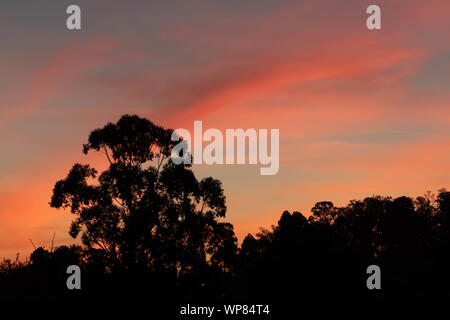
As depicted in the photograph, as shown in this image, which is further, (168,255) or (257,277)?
(168,255)

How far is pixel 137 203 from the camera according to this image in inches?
1572

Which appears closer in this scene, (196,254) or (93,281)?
(93,281)

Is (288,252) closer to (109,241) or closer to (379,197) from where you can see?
(109,241)

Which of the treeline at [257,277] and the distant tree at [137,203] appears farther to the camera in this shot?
the distant tree at [137,203]

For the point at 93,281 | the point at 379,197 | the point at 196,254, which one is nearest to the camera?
the point at 93,281

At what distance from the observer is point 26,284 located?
24.2 m

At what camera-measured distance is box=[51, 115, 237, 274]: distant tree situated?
38.8m

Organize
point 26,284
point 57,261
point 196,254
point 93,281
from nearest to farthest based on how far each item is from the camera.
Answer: point 26,284 → point 93,281 → point 57,261 → point 196,254

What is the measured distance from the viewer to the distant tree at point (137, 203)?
127ft

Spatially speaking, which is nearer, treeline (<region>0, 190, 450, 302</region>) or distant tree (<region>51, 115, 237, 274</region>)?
treeline (<region>0, 190, 450, 302</region>)
